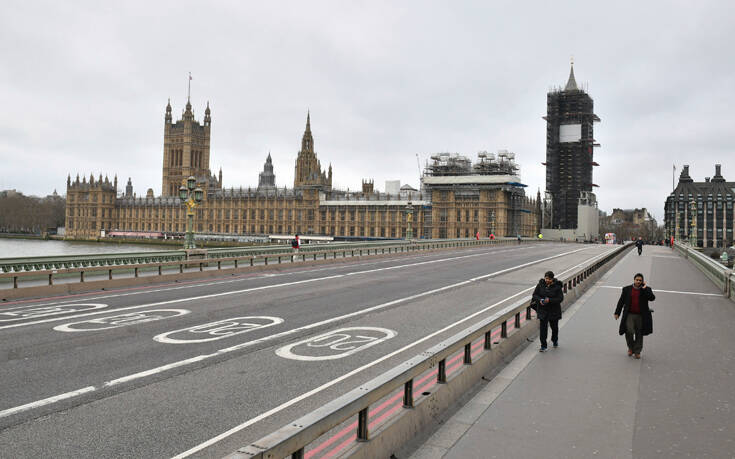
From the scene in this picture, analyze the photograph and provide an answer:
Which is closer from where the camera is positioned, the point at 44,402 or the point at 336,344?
the point at 44,402

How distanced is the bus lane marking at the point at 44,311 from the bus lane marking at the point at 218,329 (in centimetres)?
455

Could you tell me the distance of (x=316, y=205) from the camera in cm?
12925

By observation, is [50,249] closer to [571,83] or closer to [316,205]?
[316,205]

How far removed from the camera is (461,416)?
6.65 metres

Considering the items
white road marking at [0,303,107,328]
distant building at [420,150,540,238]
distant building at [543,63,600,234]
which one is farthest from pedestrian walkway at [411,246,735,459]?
distant building at [543,63,600,234]

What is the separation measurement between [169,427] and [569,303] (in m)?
14.0

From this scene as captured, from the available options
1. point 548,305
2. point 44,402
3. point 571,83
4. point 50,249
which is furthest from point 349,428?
point 571,83

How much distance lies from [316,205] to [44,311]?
11529 cm

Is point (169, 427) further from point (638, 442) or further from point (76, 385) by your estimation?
point (638, 442)

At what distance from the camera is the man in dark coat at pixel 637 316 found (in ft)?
31.5

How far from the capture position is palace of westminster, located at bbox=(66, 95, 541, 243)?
113 meters

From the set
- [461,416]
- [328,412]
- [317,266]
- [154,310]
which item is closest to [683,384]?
[461,416]

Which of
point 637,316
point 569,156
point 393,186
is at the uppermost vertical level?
point 569,156

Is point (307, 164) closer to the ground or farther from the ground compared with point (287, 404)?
farther from the ground
